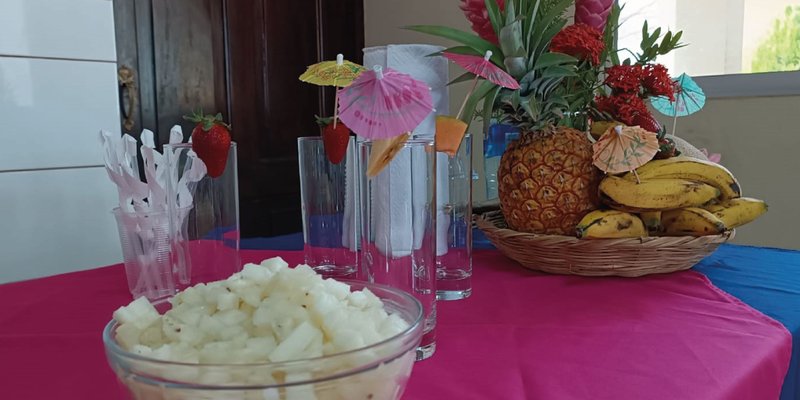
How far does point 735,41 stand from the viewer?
210 centimetres

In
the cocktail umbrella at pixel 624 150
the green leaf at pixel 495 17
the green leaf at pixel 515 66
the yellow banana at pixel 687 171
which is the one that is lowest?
the yellow banana at pixel 687 171

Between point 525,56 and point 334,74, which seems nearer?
point 334,74

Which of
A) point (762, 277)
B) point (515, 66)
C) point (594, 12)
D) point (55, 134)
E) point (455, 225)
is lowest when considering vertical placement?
point (762, 277)

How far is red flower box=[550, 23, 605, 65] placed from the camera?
96cm

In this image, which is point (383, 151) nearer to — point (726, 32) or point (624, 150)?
point (624, 150)

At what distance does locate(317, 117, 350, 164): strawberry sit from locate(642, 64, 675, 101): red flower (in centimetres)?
50

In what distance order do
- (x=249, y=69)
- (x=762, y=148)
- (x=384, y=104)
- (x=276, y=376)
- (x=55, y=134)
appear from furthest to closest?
(x=249, y=69), (x=762, y=148), (x=55, y=134), (x=384, y=104), (x=276, y=376)

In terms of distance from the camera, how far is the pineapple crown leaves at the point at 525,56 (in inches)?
36.2

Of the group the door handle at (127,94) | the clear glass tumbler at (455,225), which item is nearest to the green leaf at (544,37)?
the clear glass tumbler at (455,225)

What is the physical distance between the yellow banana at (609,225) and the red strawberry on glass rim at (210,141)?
1.63ft

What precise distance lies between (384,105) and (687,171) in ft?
2.03

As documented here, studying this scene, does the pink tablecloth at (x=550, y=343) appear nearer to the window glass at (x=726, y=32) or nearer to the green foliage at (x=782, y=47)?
the window glass at (x=726, y=32)

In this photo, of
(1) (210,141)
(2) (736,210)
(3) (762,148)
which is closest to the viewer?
(1) (210,141)

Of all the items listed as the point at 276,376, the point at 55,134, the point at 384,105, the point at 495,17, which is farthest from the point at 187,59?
the point at 276,376
